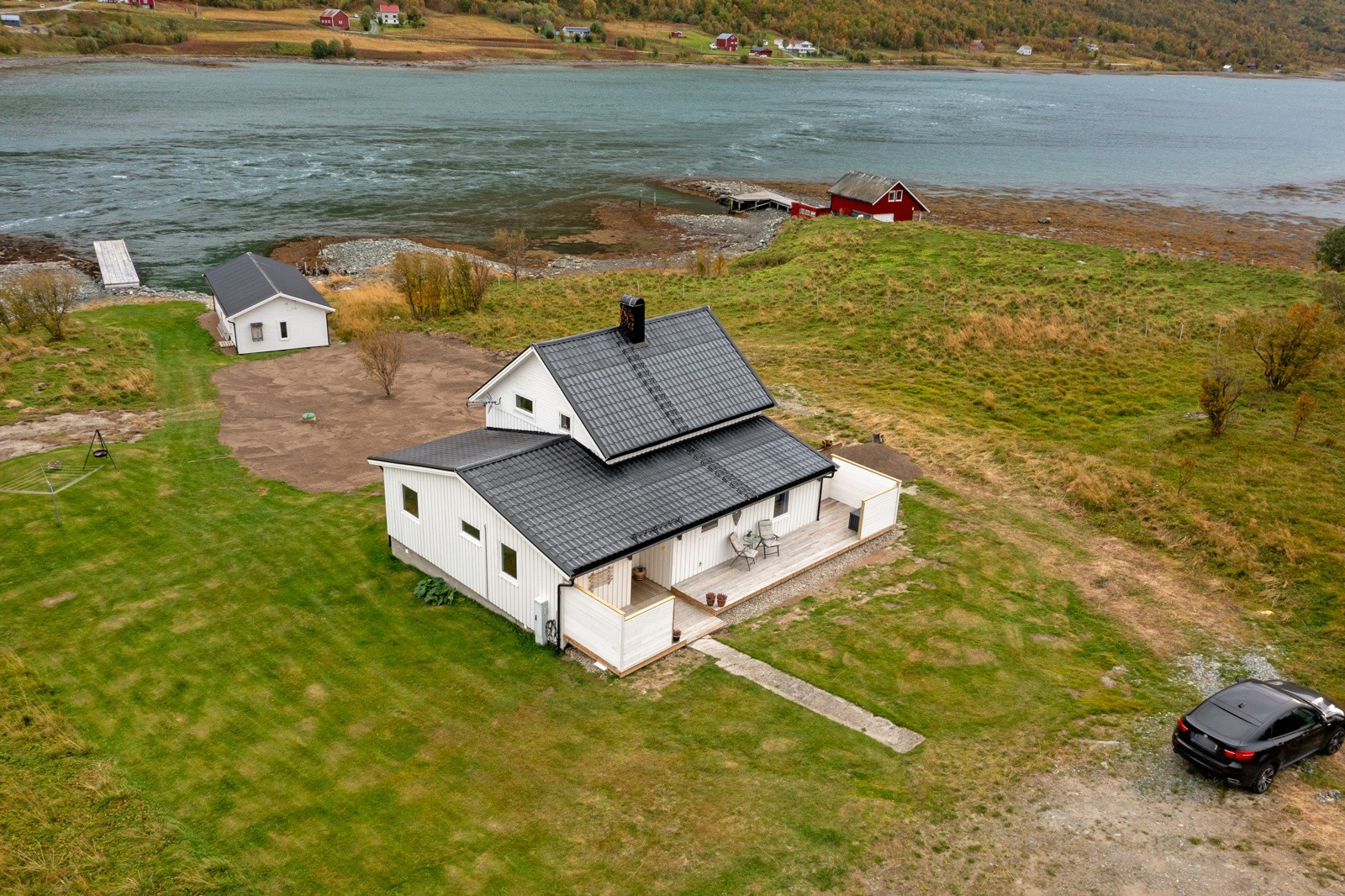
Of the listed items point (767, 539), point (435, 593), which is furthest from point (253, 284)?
point (767, 539)

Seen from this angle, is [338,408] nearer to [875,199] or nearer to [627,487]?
[627,487]

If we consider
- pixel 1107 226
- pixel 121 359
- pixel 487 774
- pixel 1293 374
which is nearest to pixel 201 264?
pixel 121 359

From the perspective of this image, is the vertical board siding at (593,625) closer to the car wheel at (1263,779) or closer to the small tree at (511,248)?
the car wheel at (1263,779)

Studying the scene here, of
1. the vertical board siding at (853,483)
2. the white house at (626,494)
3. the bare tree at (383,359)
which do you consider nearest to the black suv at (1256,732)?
the white house at (626,494)

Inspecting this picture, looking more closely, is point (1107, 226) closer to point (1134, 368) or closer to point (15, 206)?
point (1134, 368)

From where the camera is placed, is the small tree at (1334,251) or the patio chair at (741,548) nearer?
the patio chair at (741,548)
